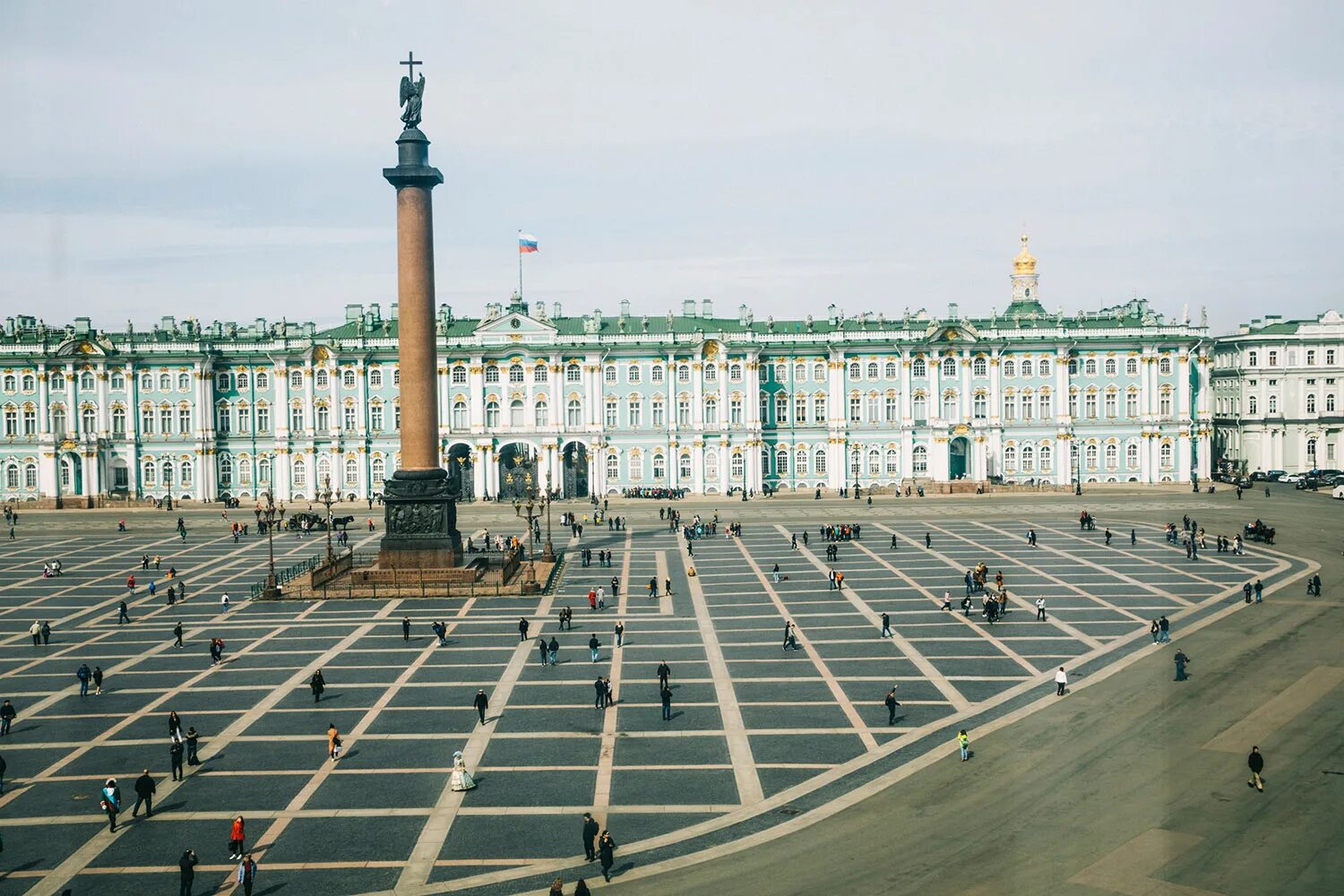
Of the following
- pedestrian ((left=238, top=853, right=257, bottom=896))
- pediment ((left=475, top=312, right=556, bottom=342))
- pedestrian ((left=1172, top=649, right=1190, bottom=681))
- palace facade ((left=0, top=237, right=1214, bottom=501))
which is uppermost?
pediment ((left=475, top=312, right=556, bottom=342))

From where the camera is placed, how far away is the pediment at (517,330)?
92438 millimetres

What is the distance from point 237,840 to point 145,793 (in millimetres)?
3797

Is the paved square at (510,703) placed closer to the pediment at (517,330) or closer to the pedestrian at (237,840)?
the pedestrian at (237,840)

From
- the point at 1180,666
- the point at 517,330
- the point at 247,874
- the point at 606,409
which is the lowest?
the point at 247,874

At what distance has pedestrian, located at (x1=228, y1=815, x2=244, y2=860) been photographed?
67.3ft

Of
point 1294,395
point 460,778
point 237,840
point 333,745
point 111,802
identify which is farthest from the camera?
point 1294,395

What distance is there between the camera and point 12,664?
36.2 metres

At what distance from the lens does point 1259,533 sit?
60312 mm

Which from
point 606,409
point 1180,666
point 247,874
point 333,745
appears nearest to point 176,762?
point 333,745

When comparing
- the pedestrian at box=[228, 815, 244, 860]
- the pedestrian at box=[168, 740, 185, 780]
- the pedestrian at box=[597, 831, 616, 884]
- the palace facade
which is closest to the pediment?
the palace facade

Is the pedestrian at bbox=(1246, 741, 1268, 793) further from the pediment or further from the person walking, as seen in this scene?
the pediment

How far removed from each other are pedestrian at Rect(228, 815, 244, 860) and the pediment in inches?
2898

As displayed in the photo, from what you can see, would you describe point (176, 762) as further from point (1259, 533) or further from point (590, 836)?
point (1259, 533)

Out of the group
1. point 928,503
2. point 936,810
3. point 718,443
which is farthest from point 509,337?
point 936,810
